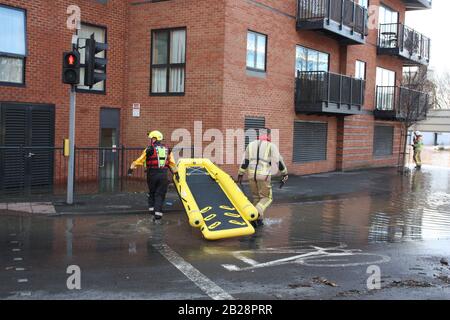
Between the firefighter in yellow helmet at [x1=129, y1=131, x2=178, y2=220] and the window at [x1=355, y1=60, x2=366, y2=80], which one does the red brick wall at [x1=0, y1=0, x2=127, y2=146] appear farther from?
the window at [x1=355, y1=60, x2=366, y2=80]

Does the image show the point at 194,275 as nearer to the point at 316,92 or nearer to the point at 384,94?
the point at 316,92

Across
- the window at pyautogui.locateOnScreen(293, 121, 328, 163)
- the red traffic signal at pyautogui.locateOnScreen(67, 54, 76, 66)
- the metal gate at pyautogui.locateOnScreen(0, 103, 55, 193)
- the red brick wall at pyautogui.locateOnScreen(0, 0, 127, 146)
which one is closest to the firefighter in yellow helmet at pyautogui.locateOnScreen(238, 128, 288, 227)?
the red traffic signal at pyautogui.locateOnScreen(67, 54, 76, 66)

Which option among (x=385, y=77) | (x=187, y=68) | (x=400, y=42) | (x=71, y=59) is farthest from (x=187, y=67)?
(x=385, y=77)

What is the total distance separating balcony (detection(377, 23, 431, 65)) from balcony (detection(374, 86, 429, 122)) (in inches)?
70.0

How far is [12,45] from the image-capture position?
13.8 meters

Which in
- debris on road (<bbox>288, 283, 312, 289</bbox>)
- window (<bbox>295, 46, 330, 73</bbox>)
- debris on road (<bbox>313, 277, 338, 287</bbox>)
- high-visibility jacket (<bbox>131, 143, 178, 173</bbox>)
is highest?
window (<bbox>295, 46, 330, 73</bbox>)

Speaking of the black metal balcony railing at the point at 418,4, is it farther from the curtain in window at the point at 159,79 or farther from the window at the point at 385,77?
the curtain in window at the point at 159,79

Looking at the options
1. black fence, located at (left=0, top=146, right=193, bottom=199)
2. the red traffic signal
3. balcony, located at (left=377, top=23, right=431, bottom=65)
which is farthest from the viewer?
balcony, located at (left=377, top=23, right=431, bottom=65)

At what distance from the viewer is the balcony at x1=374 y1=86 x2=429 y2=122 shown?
2428 cm

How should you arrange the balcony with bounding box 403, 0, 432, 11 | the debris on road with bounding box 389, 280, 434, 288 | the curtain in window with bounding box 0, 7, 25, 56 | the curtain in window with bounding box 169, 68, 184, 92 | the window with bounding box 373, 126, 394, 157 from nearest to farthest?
the debris on road with bounding box 389, 280, 434, 288 < the curtain in window with bounding box 0, 7, 25, 56 < the curtain in window with bounding box 169, 68, 184, 92 < the window with bounding box 373, 126, 394, 157 < the balcony with bounding box 403, 0, 432, 11

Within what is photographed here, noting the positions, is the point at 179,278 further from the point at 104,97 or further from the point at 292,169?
the point at 292,169

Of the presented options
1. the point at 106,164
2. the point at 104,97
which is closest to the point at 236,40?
the point at 104,97

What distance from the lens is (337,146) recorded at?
22.3m

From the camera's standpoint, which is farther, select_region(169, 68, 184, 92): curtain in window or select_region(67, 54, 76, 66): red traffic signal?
select_region(169, 68, 184, 92): curtain in window
